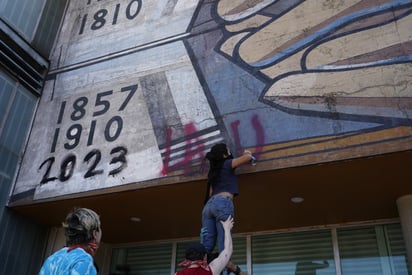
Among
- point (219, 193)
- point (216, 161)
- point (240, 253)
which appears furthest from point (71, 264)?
point (240, 253)

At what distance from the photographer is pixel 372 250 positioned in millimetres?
6984

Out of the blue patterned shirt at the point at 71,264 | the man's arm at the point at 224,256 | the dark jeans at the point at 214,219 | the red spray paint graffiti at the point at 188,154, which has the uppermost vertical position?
the red spray paint graffiti at the point at 188,154

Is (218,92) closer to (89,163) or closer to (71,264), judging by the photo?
(89,163)

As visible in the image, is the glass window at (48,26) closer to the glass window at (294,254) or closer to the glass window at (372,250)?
the glass window at (294,254)

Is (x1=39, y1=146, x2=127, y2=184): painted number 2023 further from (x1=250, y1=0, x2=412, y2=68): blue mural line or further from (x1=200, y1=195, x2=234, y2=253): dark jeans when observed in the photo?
(x1=250, y1=0, x2=412, y2=68): blue mural line

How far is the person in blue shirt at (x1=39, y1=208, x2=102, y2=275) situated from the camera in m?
2.71

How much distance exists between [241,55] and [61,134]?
336 centimetres

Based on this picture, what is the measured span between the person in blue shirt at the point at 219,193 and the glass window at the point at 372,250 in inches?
94.7

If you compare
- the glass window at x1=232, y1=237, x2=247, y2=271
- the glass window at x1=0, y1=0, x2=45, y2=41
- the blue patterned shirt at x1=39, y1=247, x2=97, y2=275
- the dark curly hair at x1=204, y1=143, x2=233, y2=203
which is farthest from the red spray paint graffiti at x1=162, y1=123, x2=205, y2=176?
the glass window at x1=0, y1=0, x2=45, y2=41

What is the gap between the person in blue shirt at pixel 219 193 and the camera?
4953 millimetres

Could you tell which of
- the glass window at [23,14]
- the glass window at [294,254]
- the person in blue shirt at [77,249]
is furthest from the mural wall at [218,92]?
the person in blue shirt at [77,249]

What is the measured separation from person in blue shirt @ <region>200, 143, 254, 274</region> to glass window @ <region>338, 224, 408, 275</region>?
7.89 ft

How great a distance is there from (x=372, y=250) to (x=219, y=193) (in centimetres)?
294

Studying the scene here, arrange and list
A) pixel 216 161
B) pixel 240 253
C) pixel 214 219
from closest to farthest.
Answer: pixel 214 219, pixel 216 161, pixel 240 253
